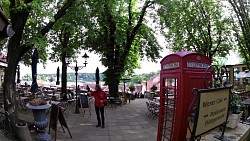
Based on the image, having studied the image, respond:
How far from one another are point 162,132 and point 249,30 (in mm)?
13219

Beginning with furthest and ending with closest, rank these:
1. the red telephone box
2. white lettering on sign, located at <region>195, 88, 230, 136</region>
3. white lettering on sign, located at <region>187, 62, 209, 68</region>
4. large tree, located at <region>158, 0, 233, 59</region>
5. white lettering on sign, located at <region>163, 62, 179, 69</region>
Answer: large tree, located at <region>158, 0, 233, 59</region>
white lettering on sign, located at <region>163, 62, 179, 69</region>
white lettering on sign, located at <region>187, 62, 209, 68</region>
the red telephone box
white lettering on sign, located at <region>195, 88, 230, 136</region>

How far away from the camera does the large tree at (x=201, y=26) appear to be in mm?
21297

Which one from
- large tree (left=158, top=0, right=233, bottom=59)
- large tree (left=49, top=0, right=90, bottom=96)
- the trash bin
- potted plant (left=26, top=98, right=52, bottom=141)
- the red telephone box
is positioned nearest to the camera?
the red telephone box

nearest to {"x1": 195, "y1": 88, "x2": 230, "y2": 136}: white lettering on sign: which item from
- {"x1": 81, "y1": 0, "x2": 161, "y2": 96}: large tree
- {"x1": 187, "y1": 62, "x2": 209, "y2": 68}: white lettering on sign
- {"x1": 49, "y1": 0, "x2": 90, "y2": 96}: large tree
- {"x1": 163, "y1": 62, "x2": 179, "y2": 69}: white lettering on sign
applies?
{"x1": 187, "y1": 62, "x2": 209, "y2": 68}: white lettering on sign

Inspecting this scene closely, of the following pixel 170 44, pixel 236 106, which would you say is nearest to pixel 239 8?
pixel 170 44

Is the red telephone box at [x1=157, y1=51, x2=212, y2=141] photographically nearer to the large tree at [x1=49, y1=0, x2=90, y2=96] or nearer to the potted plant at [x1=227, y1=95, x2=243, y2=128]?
the potted plant at [x1=227, y1=95, x2=243, y2=128]

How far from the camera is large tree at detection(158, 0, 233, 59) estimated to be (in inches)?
838

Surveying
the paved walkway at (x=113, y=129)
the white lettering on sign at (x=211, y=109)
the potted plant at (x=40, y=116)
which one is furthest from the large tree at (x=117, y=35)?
the white lettering on sign at (x=211, y=109)

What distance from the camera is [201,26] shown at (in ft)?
73.2

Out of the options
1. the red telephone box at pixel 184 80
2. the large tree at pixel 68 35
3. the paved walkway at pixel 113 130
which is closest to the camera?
the red telephone box at pixel 184 80

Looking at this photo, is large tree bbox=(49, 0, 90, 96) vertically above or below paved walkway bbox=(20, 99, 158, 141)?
above

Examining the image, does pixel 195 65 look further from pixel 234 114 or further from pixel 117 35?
pixel 117 35

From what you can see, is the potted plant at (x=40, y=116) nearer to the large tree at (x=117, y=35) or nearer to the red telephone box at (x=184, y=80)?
the red telephone box at (x=184, y=80)

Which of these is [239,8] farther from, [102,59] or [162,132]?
[162,132]
